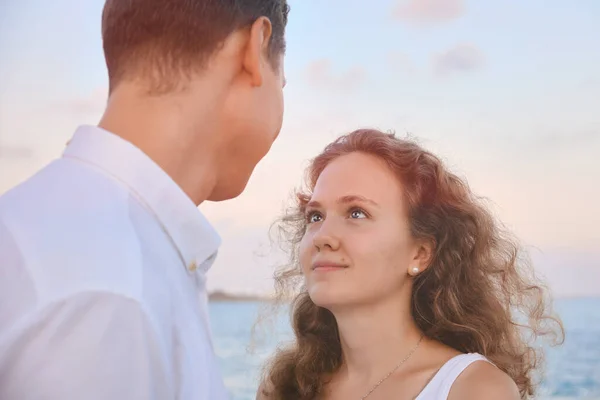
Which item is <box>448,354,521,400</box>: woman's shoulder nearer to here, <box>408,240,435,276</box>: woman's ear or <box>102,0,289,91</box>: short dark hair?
<box>408,240,435,276</box>: woman's ear

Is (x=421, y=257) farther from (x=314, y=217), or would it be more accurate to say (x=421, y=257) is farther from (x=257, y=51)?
(x=257, y=51)

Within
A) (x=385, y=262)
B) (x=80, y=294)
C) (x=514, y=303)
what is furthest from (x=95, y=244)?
(x=514, y=303)

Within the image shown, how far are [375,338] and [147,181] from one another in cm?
214

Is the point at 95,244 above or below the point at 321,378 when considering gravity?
above

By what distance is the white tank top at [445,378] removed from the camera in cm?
279

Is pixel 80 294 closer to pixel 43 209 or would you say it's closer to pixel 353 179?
pixel 43 209

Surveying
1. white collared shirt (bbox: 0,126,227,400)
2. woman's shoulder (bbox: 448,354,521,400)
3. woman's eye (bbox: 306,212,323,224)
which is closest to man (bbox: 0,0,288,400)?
white collared shirt (bbox: 0,126,227,400)

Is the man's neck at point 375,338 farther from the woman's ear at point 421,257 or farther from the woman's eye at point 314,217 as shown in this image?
the woman's eye at point 314,217

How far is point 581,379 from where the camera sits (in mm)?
17484

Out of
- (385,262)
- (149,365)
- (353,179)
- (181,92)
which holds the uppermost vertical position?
(181,92)

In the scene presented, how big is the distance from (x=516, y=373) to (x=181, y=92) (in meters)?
2.55

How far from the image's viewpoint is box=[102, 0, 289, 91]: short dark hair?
1.10 m

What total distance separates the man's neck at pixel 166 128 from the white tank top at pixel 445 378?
1.92 metres

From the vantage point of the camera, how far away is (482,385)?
9.04 feet
